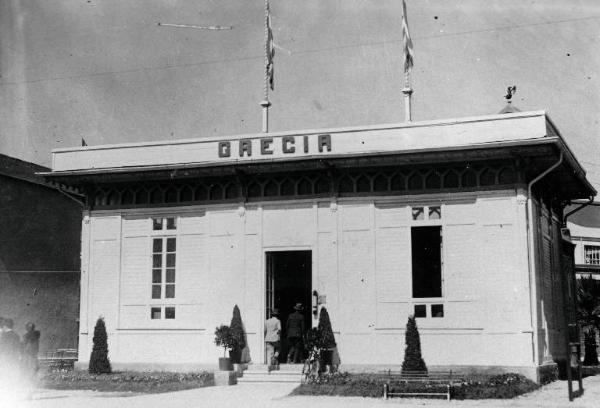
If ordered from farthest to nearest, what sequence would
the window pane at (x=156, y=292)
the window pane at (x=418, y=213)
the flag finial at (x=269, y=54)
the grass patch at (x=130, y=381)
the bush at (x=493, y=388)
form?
the flag finial at (x=269, y=54) → the window pane at (x=156, y=292) → the window pane at (x=418, y=213) → the grass patch at (x=130, y=381) → the bush at (x=493, y=388)

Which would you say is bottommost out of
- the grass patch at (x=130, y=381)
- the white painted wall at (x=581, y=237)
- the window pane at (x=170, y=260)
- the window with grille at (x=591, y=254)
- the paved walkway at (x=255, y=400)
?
the paved walkway at (x=255, y=400)

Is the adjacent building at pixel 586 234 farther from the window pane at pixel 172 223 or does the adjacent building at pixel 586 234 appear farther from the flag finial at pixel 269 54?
the window pane at pixel 172 223

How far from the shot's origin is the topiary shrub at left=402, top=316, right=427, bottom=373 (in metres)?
18.9

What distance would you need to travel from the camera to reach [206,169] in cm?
2189

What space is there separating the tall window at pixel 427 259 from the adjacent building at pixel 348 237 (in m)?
0.05

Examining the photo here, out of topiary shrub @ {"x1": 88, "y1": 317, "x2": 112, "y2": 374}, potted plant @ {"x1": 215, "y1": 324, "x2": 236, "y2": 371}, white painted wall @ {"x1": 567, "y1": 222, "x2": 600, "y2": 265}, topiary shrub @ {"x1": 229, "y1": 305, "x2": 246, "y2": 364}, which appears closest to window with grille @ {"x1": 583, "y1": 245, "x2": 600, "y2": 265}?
white painted wall @ {"x1": 567, "y1": 222, "x2": 600, "y2": 265}

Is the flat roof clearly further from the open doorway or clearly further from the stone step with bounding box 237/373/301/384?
the stone step with bounding box 237/373/301/384

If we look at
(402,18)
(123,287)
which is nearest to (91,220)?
(123,287)

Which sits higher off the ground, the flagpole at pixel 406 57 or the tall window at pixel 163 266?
the flagpole at pixel 406 57

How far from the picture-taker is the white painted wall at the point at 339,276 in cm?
1975

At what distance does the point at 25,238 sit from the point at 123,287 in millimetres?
9440

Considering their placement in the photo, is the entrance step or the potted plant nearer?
the entrance step

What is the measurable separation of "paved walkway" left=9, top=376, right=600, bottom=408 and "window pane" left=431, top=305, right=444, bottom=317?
3093 millimetres

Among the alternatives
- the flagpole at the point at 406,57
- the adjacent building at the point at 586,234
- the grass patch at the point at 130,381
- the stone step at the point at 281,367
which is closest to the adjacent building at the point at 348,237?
the stone step at the point at 281,367
